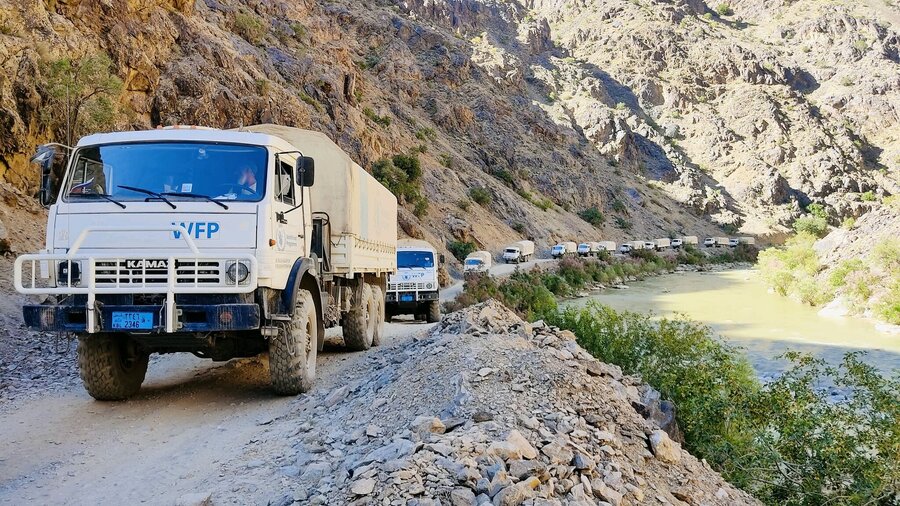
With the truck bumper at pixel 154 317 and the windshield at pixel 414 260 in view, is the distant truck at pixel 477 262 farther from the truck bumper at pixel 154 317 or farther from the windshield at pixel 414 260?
the truck bumper at pixel 154 317

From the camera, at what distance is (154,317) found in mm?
6281

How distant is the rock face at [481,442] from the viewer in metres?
4.23

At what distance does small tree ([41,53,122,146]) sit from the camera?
2059cm

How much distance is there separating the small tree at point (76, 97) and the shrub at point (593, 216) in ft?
188

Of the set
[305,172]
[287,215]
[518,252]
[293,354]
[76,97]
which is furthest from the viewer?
[518,252]

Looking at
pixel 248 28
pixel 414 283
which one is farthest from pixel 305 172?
pixel 248 28

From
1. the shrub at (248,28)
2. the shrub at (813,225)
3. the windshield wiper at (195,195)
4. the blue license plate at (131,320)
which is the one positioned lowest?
the blue license plate at (131,320)

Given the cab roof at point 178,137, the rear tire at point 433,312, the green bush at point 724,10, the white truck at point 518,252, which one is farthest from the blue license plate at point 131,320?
the green bush at point 724,10

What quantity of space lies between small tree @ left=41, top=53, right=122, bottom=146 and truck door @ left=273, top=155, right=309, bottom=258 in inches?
637

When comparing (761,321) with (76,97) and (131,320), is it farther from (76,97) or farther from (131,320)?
(76,97)

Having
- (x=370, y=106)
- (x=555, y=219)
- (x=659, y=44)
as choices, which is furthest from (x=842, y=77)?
(x=370, y=106)

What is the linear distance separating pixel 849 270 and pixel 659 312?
1126cm

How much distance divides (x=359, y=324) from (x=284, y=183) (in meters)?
4.61

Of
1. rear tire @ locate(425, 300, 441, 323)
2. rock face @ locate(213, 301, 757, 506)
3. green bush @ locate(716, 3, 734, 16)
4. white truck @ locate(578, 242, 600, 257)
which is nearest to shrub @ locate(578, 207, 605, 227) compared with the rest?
white truck @ locate(578, 242, 600, 257)
